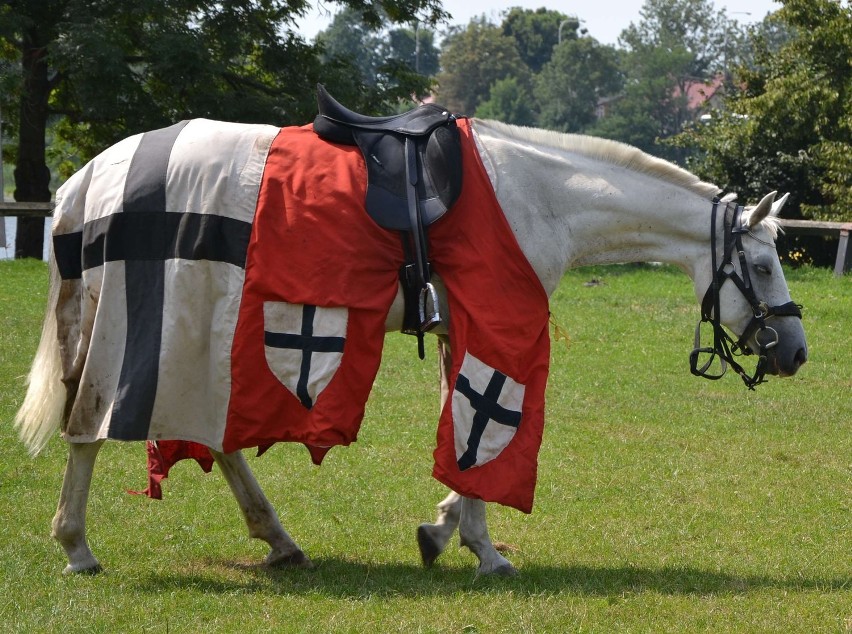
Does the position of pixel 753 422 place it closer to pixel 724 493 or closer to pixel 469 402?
pixel 724 493

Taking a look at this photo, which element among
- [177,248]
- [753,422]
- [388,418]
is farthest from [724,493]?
[177,248]

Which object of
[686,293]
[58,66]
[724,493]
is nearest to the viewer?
[724,493]

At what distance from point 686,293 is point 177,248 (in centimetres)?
1183

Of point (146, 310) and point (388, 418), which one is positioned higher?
point (146, 310)

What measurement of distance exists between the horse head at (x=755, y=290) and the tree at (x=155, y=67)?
525 inches

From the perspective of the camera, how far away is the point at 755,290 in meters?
5.46

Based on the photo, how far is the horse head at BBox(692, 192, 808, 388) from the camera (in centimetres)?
543

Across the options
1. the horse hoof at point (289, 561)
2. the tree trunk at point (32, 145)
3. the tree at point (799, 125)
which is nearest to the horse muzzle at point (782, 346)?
the horse hoof at point (289, 561)

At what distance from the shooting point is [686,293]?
1586cm

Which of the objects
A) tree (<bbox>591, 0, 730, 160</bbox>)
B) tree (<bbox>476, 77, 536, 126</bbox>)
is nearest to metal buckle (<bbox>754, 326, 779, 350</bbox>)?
tree (<bbox>591, 0, 730, 160</bbox>)

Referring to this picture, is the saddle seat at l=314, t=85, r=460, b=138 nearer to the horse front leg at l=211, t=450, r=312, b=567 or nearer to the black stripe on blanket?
the black stripe on blanket

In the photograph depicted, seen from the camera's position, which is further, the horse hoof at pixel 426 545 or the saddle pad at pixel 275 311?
the horse hoof at pixel 426 545

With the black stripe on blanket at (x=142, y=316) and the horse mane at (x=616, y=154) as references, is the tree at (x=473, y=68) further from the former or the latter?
the black stripe on blanket at (x=142, y=316)

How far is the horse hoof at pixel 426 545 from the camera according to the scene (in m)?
5.41
